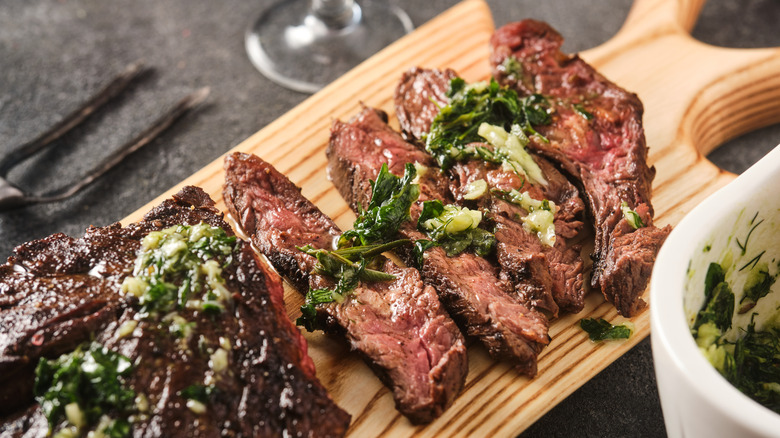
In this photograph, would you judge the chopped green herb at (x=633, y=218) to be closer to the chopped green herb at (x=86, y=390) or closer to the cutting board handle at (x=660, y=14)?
the cutting board handle at (x=660, y=14)

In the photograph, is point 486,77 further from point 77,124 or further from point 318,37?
point 77,124

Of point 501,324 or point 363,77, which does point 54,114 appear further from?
point 501,324

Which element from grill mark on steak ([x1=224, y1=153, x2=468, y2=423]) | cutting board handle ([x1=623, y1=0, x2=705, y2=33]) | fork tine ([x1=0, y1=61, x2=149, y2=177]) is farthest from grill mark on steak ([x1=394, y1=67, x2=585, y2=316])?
fork tine ([x1=0, y1=61, x2=149, y2=177])

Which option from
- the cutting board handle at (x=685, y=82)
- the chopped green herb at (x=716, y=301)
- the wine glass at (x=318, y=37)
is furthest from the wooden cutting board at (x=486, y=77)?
the wine glass at (x=318, y=37)

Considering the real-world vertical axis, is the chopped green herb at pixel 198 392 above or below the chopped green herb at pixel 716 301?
above

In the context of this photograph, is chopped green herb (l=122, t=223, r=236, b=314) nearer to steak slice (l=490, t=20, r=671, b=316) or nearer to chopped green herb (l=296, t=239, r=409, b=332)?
chopped green herb (l=296, t=239, r=409, b=332)
